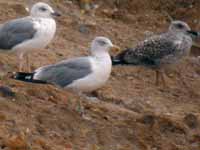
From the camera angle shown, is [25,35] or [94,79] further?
[25,35]

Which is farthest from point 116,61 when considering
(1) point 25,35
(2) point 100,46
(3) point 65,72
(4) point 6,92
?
(4) point 6,92

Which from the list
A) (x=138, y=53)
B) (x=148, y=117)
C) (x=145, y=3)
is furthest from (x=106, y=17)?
(x=148, y=117)

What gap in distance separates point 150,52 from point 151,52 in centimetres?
1

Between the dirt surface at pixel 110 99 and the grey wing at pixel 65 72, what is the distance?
27 cm

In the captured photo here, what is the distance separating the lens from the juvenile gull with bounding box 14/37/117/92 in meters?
9.38

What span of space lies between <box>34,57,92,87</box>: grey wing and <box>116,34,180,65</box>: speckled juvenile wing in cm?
245

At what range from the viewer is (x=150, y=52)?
12008 mm

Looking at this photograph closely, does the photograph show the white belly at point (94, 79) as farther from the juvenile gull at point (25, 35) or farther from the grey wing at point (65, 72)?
the juvenile gull at point (25, 35)

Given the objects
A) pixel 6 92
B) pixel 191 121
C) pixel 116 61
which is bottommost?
pixel 191 121

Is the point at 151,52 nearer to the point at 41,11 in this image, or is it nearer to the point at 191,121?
the point at 41,11

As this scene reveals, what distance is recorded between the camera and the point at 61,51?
12.0 meters

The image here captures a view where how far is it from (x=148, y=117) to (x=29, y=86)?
57.9 inches

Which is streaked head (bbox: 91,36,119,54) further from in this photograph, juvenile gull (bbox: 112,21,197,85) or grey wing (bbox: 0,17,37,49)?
juvenile gull (bbox: 112,21,197,85)

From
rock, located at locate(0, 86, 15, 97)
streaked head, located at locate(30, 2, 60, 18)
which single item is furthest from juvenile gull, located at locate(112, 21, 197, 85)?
rock, located at locate(0, 86, 15, 97)
